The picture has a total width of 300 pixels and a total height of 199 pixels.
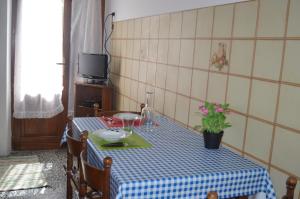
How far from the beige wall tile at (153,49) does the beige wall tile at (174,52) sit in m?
0.26

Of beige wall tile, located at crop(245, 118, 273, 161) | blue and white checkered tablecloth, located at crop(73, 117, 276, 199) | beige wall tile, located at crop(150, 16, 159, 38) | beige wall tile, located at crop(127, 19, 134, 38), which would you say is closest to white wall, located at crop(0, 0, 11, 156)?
beige wall tile, located at crop(127, 19, 134, 38)

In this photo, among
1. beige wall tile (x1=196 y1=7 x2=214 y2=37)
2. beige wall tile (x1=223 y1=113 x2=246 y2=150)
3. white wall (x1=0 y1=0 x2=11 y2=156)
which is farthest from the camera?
white wall (x1=0 y1=0 x2=11 y2=156)

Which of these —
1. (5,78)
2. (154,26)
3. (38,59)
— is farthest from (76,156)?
(38,59)

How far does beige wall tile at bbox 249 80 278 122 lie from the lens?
1.71 metres

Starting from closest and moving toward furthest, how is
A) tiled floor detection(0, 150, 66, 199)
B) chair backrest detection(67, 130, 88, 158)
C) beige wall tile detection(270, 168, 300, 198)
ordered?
1. beige wall tile detection(270, 168, 300, 198)
2. chair backrest detection(67, 130, 88, 158)
3. tiled floor detection(0, 150, 66, 199)

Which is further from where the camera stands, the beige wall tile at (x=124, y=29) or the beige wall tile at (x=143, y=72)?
the beige wall tile at (x=124, y=29)

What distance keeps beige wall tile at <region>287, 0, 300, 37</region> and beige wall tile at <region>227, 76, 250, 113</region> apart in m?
0.37

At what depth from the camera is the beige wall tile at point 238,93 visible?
1885 millimetres

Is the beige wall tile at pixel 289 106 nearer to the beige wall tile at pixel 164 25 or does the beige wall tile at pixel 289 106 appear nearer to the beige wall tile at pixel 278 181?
the beige wall tile at pixel 278 181

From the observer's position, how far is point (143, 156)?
1.68 metres

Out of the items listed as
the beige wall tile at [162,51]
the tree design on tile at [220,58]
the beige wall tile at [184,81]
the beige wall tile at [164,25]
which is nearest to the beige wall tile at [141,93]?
the beige wall tile at [162,51]

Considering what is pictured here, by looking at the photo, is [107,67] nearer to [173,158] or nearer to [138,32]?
[138,32]

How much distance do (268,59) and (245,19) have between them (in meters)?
0.29

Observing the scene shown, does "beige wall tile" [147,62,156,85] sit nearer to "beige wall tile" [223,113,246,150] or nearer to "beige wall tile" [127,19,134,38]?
"beige wall tile" [127,19,134,38]
